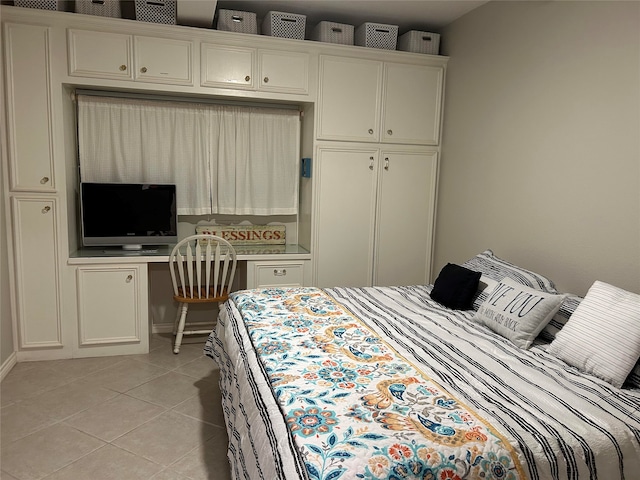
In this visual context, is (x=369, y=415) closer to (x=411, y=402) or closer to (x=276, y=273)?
(x=411, y=402)

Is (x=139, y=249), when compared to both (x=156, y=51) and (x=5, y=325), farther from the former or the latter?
(x=156, y=51)

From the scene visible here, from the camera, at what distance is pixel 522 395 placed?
1.71 meters

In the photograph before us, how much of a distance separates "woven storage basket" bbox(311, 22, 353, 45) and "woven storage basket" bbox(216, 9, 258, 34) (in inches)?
21.1

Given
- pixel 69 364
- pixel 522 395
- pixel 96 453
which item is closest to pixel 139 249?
pixel 69 364

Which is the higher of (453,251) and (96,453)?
(453,251)

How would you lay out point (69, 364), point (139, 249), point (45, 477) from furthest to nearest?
point (139, 249) → point (69, 364) → point (45, 477)

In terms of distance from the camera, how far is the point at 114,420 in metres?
2.65

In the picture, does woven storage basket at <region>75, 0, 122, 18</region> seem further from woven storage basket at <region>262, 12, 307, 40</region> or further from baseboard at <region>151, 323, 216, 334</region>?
baseboard at <region>151, 323, 216, 334</region>

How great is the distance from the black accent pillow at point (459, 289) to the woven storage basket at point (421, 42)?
2.06m

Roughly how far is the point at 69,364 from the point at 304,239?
201 cm

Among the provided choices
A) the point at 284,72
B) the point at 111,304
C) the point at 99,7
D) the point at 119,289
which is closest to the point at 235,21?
the point at 284,72

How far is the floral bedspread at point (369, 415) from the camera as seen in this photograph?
4.21 ft

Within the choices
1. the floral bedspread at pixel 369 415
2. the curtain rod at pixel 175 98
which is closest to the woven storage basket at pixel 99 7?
the curtain rod at pixel 175 98

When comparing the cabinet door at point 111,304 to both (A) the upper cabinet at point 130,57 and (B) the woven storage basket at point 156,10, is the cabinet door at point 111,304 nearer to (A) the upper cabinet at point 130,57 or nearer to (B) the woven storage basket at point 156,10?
(A) the upper cabinet at point 130,57
